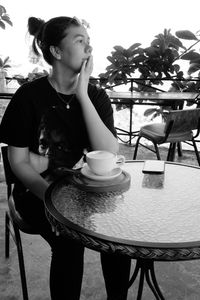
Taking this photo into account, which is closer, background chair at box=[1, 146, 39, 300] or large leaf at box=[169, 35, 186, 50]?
background chair at box=[1, 146, 39, 300]

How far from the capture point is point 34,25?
1.60 meters

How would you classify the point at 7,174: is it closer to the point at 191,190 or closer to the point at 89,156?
the point at 89,156

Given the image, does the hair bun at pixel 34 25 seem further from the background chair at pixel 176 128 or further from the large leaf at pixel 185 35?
the large leaf at pixel 185 35

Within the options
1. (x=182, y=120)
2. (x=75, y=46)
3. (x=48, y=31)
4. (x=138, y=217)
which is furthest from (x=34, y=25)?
(x=182, y=120)

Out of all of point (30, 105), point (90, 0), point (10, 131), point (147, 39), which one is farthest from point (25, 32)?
point (90, 0)

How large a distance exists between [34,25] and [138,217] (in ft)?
→ 3.86

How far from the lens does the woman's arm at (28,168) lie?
1.32 meters

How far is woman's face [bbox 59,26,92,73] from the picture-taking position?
1434mm

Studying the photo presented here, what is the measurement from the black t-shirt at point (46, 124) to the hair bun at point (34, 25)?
11.4 inches

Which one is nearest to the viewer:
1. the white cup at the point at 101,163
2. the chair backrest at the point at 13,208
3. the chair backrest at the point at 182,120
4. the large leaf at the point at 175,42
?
the white cup at the point at 101,163

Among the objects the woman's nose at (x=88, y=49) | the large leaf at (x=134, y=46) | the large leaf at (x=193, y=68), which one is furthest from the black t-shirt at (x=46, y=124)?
the large leaf at (x=134, y=46)

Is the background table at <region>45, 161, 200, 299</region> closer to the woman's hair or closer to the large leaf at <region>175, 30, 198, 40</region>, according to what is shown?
the woman's hair

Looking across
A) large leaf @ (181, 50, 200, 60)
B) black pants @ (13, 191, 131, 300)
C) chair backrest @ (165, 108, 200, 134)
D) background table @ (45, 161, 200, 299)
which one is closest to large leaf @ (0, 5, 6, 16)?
large leaf @ (181, 50, 200, 60)

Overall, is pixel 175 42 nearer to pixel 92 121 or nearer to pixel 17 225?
pixel 92 121
